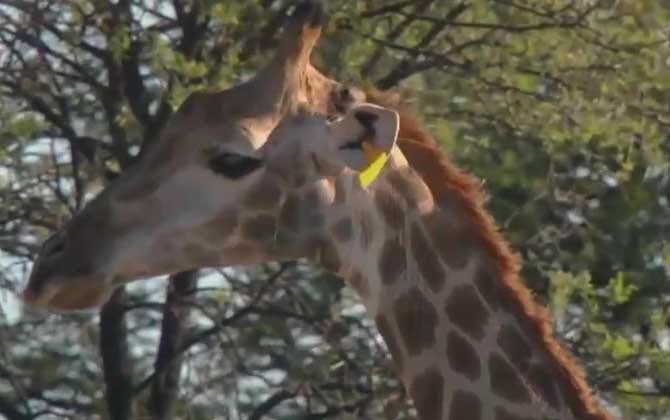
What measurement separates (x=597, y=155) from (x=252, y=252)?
3.56 meters

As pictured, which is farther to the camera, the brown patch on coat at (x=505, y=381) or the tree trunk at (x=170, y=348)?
the tree trunk at (x=170, y=348)

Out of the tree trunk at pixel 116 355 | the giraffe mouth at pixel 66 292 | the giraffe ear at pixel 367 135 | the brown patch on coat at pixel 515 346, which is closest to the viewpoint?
the giraffe mouth at pixel 66 292

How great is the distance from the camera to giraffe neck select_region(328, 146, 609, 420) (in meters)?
5.37

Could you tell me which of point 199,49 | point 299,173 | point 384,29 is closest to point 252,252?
point 299,173

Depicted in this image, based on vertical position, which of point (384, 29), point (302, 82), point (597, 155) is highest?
point (384, 29)

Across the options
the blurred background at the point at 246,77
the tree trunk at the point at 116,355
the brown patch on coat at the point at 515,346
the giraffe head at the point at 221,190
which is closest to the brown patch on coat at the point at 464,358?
the brown patch on coat at the point at 515,346

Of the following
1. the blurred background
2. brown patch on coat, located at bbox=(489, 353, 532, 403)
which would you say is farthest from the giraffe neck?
the blurred background

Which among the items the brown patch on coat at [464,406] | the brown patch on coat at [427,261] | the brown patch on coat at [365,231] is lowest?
the brown patch on coat at [464,406]

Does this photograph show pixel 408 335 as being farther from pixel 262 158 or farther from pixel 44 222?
pixel 44 222

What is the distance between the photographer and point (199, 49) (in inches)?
310

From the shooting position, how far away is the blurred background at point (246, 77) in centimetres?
780

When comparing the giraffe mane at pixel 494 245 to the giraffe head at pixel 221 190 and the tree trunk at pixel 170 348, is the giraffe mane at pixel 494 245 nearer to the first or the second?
the giraffe head at pixel 221 190

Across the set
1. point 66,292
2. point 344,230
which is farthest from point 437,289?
point 66,292

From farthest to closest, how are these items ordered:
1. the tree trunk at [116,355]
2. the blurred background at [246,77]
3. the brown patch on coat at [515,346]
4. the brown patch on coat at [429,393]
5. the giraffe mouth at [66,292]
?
1. the tree trunk at [116,355]
2. the blurred background at [246,77]
3. the brown patch on coat at [429,393]
4. the brown patch on coat at [515,346]
5. the giraffe mouth at [66,292]
